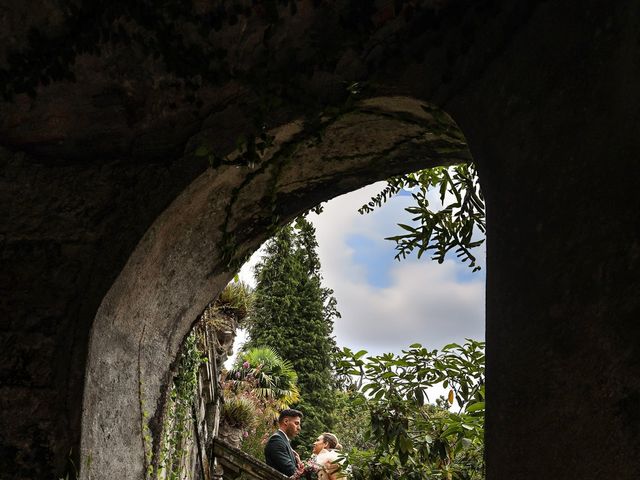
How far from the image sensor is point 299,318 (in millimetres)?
21109

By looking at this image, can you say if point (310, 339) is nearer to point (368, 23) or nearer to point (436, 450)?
point (436, 450)

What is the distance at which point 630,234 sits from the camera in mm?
1342

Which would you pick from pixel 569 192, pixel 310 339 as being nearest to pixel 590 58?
pixel 569 192

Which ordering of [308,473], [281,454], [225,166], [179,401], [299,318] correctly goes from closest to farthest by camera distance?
[225,166] → [179,401] → [308,473] → [281,454] → [299,318]

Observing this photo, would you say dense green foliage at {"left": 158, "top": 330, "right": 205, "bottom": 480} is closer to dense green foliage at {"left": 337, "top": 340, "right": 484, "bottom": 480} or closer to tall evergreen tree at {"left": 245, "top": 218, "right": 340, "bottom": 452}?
dense green foliage at {"left": 337, "top": 340, "right": 484, "bottom": 480}

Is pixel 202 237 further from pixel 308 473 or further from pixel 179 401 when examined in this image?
pixel 308 473

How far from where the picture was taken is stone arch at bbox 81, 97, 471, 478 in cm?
247

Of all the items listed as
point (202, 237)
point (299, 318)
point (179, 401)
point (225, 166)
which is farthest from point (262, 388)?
point (225, 166)

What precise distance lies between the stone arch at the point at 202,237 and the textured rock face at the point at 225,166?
0.03 feet

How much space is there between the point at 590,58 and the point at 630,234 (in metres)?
0.43

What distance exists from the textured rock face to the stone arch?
0.01 m

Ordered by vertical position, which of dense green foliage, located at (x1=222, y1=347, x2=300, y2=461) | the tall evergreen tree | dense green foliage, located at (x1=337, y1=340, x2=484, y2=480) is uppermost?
the tall evergreen tree

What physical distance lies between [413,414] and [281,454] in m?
3.60

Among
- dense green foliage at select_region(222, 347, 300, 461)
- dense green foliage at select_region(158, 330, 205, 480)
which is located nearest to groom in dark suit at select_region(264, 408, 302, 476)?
dense green foliage at select_region(158, 330, 205, 480)
